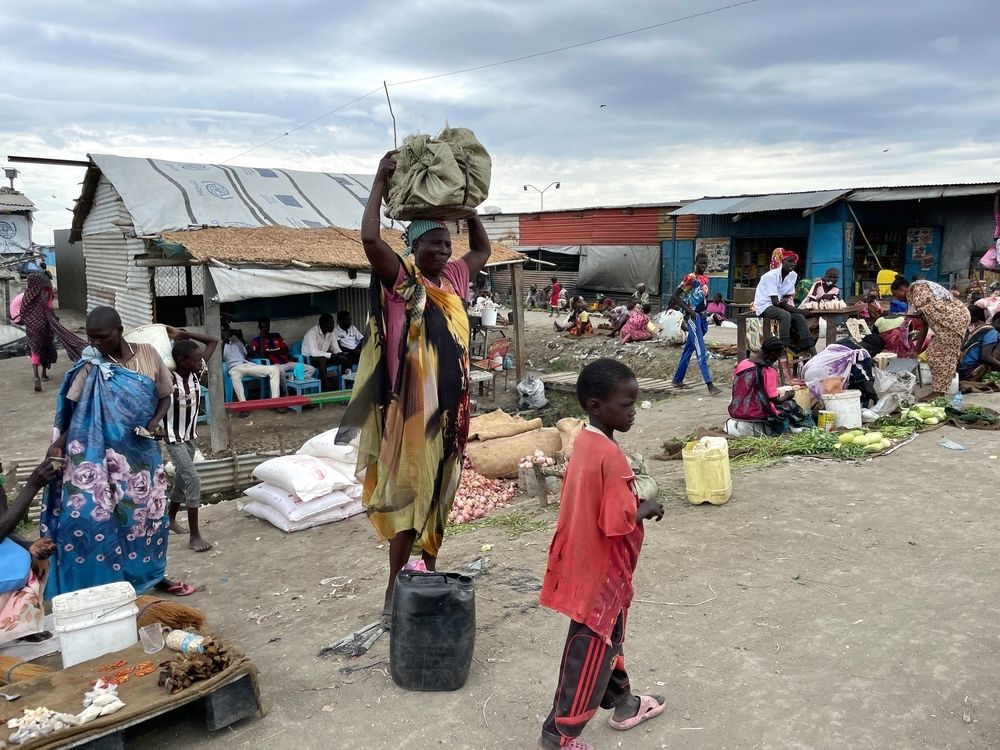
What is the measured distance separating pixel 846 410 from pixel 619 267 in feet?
52.2

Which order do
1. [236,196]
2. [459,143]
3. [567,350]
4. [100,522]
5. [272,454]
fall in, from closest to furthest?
[459,143] < [100,522] < [272,454] < [236,196] < [567,350]

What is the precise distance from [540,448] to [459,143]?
456 centimetres

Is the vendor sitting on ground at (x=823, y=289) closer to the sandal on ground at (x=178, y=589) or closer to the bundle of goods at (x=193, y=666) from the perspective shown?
the sandal on ground at (x=178, y=589)

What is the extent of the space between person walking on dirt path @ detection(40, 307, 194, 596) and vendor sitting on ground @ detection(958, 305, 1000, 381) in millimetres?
9031

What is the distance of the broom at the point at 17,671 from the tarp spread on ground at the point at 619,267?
20.2 metres

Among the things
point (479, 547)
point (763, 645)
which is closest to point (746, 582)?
point (763, 645)

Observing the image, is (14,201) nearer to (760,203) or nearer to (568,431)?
(760,203)

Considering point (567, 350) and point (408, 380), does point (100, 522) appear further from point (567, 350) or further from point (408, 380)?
point (567, 350)

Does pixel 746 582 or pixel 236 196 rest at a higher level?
pixel 236 196

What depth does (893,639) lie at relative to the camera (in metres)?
3.36

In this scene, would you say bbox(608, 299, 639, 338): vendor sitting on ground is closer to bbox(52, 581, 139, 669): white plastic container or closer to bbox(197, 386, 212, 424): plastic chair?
bbox(197, 386, 212, 424): plastic chair

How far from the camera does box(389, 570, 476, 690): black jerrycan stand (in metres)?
2.97

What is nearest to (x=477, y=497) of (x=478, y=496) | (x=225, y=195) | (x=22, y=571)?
(x=478, y=496)

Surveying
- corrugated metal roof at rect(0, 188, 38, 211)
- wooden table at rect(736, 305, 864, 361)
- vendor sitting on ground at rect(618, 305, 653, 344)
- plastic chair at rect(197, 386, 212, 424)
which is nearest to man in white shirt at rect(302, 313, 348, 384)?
plastic chair at rect(197, 386, 212, 424)
